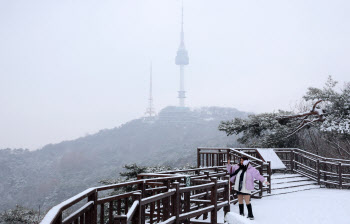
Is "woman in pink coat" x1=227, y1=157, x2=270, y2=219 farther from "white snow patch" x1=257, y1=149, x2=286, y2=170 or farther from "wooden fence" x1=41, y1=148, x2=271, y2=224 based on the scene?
"white snow patch" x1=257, y1=149, x2=286, y2=170

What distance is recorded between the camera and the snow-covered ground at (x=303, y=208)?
936cm

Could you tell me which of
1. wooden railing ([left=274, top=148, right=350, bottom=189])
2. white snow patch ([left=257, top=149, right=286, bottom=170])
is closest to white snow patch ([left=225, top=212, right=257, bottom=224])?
white snow patch ([left=257, top=149, right=286, bottom=170])

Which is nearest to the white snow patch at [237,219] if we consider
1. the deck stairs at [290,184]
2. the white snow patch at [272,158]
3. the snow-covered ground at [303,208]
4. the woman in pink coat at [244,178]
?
the snow-covered ground at [303,208]

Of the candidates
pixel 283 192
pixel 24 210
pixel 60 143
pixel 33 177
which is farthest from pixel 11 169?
pixel 283 192

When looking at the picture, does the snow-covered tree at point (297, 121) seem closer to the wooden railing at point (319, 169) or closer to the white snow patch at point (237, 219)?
the wooden railing at point (319, 169)

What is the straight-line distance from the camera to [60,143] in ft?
435

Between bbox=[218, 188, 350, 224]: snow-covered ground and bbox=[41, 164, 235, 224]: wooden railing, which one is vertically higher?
bbox=[41, 164, 235, 224]: wooden railing

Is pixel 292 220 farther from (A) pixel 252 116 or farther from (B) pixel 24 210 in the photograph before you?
(B) pixel 24 210

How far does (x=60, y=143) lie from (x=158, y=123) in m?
39.0

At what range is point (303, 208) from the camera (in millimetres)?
10820

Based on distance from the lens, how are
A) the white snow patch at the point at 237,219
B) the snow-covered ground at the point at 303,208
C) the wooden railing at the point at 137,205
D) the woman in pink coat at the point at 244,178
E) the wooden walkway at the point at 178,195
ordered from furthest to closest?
the snow-covered ground at the point at 303,208, the woman in pink coat at the point at 244,178, the white snow patch at the point at 237,219, the wooden walkway at the point at 178,195, the wooden railing at the point at 137,205

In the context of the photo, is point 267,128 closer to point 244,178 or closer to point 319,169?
point 319,169

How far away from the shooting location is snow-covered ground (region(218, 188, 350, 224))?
9359 millimetres

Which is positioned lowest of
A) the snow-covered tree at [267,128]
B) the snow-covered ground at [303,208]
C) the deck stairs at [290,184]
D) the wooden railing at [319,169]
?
the snow-covered ground at [303,208]
